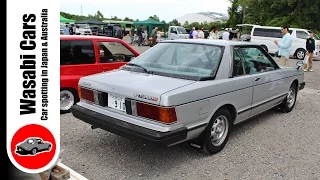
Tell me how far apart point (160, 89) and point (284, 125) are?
286cm

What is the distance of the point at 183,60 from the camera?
397 cm

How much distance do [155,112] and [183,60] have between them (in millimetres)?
1121

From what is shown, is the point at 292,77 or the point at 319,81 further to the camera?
the point at 319,81

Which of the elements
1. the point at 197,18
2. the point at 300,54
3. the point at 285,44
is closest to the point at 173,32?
the point at 300,54

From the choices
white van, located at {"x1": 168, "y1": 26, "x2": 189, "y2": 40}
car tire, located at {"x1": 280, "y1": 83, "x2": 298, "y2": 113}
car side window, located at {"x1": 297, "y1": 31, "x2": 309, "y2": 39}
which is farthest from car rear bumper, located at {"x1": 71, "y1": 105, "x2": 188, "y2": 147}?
white van, located at {"x1": 168, "y1": 26, "x2": 189, "y2": 40}

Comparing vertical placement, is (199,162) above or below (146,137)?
below

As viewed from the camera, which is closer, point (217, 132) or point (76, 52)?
point (217, 132)

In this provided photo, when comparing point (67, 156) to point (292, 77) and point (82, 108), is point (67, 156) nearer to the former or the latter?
point (82, 108)

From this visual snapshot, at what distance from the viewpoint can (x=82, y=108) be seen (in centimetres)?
379

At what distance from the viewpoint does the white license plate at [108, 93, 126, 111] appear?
3365 mm

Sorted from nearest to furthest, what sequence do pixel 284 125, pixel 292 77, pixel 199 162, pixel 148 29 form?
pixel 199 162 < pixel 284 125 < pixel 292 77 < pixel 148 29

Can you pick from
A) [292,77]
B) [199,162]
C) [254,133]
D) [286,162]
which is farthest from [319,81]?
A: [199,162]

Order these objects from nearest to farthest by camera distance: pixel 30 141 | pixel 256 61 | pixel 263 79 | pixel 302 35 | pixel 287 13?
1. pixel 30 141
2. pixel 263 79
3. pixel 256 61
4. pixel 302 35
5. pixel 287 13

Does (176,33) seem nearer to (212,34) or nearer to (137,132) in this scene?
(212,34)
